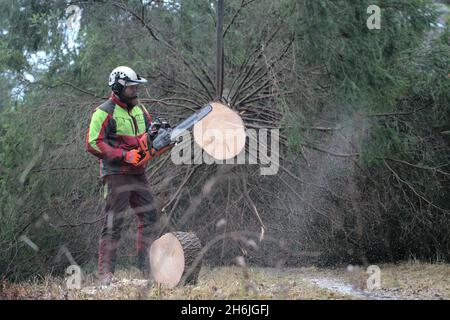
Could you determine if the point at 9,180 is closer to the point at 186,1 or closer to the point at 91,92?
the point at 91,92

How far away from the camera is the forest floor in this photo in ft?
20.8

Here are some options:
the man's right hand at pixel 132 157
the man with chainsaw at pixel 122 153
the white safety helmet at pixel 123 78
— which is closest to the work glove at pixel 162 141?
the man with chainsaw at pixel 122 153

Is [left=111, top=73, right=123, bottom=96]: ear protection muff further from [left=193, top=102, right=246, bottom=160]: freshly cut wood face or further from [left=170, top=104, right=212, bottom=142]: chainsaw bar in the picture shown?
[left=193, top=102, right=246, bottom=160]: freshly cut wood face

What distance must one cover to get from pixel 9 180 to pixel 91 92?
5.65 feet

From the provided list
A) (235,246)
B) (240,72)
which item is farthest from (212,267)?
(240,72)

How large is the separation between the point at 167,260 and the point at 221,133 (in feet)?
7.78

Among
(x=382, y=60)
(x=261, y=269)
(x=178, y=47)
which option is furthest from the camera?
(x=178, y=47)

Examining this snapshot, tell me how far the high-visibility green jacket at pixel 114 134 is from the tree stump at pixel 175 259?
0.85m

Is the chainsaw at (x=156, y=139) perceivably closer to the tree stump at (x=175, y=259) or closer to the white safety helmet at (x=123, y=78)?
the white safety helmet at (x=123, y=78)

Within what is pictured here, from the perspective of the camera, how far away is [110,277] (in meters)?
7.32

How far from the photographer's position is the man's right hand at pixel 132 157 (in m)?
7.51

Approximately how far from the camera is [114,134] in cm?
768

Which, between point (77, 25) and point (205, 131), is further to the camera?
point (77, 25)
